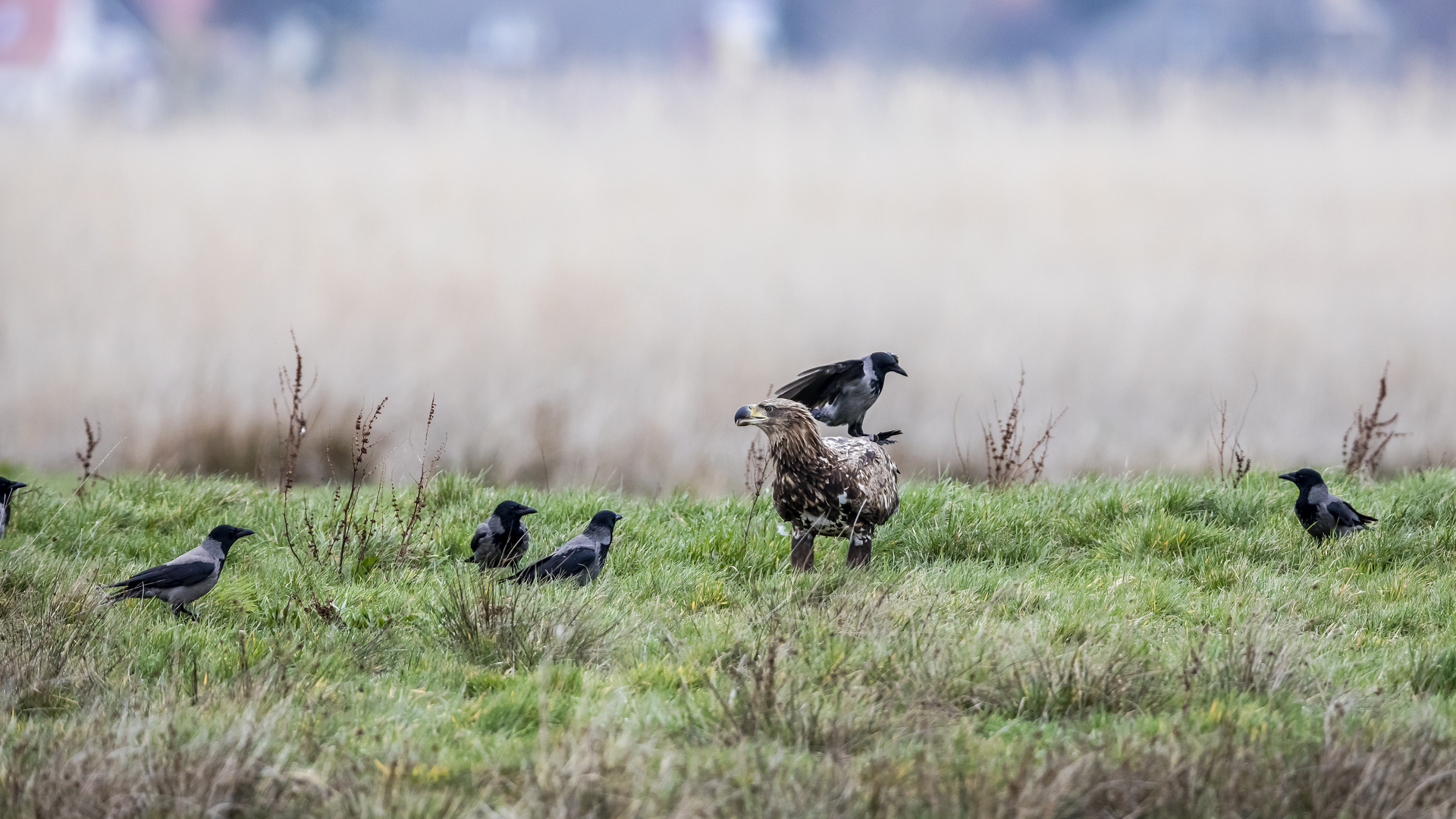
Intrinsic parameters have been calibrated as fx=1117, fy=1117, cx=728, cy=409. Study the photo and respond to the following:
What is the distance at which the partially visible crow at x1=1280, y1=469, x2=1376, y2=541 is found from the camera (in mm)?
7082

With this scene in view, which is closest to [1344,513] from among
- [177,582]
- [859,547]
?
[859,547]

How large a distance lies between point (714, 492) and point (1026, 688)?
182 inches

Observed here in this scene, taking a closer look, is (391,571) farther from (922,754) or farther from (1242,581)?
(1242,581)

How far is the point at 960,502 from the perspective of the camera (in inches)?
305

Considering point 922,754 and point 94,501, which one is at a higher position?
point 922,754

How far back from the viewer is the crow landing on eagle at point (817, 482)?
250 inches

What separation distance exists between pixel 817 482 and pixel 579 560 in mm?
1430

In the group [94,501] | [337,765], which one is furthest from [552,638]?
[94,501]

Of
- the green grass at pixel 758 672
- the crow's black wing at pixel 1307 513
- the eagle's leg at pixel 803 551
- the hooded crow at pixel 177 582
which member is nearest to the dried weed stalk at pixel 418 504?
the green grass at pixel 758 672

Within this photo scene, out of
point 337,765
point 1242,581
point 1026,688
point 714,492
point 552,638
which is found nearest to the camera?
point 337,765

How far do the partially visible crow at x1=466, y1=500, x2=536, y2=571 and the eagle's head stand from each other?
161cm

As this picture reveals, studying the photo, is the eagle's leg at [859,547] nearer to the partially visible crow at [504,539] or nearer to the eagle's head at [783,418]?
the eagle's head at [783,418]

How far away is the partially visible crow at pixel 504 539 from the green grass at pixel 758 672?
0.81ft

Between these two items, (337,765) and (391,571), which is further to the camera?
(391,571)
